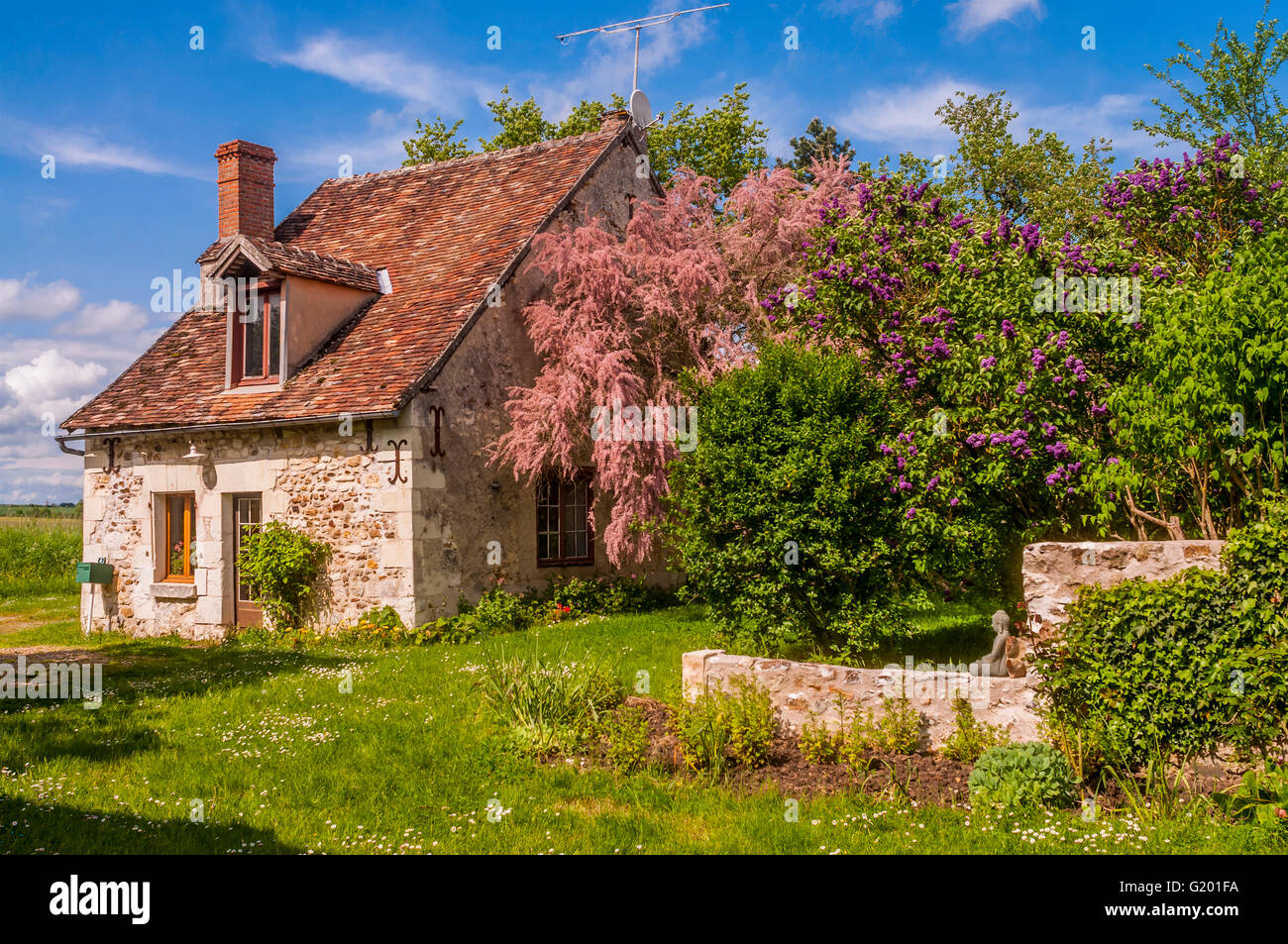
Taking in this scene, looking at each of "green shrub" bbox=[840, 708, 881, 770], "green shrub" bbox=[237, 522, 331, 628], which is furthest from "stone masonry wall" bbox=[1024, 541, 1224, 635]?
"green shrub" bbox=[237, 522, 331, 628]

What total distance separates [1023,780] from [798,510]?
10.8 feet

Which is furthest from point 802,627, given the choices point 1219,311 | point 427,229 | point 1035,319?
point 427,229

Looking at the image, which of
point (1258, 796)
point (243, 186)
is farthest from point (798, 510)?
point (243, 186)

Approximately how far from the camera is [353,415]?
12938mm

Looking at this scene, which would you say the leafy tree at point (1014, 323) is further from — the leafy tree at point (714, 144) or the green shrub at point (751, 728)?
the leafy tree at point (714, 144)

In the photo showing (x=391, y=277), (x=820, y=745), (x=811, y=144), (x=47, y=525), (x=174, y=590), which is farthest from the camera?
(x=811, y=144)

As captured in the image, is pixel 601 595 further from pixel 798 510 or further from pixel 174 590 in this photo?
pixel 798 510

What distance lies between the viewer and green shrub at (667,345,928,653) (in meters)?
8.69

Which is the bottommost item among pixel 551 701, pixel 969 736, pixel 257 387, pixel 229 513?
pixel 969 736

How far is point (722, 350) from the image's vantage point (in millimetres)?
14445

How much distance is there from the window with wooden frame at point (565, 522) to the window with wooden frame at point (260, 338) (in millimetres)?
4664

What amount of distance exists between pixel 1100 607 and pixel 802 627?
310 centimetres

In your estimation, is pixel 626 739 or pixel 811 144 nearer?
pixel 626 739
